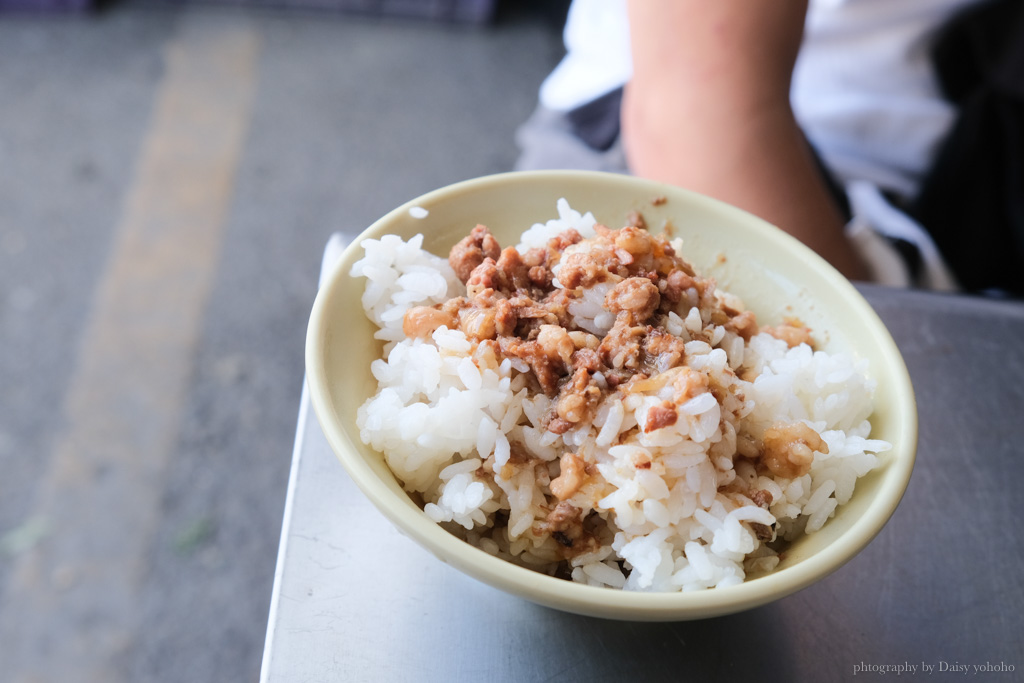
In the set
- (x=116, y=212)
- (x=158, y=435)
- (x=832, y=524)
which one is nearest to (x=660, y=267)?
(x=832, y=524)

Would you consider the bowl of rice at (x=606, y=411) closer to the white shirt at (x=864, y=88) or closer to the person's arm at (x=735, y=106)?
the person's arm at (x=735, y=106)

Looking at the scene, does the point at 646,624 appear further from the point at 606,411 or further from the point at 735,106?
the point at 735,106

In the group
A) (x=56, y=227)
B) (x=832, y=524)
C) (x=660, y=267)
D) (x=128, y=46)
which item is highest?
(x=660, y=267)

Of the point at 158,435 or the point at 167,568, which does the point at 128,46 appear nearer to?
the point at 158,435

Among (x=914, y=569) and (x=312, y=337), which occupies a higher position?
A: (x=312, y=337)

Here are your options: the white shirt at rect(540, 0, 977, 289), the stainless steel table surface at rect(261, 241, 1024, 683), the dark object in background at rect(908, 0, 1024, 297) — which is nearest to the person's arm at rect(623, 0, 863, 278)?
the white shirt at rect(540, 0, 977, 289)

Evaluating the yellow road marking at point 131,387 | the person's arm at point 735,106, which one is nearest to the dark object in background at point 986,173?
the person's arm at point 735,106
